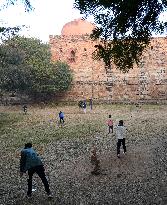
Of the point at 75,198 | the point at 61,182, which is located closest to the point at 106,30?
the point at 75,198

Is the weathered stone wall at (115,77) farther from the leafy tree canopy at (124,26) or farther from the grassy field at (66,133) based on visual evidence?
the leafy tree canopy at (124,26)

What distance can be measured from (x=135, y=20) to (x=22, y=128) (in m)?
15.8

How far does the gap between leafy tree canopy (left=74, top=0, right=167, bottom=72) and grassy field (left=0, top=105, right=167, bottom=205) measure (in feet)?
12.4

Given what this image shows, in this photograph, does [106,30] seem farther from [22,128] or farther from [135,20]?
[22,128]

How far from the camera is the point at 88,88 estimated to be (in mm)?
35906

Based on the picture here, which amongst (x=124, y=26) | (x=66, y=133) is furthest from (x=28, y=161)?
(x=66, y=133)

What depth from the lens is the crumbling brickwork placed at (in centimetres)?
3531

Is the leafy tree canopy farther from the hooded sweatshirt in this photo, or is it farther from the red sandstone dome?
the red sandstone dome

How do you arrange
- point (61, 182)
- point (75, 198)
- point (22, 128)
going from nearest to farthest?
point (75, 198) < point (61, 182) < point (22, 128)

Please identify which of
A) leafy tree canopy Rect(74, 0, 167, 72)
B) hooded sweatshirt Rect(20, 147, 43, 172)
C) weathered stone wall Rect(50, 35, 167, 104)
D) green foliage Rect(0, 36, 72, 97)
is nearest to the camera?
leafy tree canopy Rect(74, 0, 167, 72)

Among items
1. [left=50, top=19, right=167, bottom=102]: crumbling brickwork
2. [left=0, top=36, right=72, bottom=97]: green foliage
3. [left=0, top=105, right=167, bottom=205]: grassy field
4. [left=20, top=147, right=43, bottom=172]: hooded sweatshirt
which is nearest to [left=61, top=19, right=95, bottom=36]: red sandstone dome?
[left=50, top=19, right=167, bottom=102]: crumbling brickwork

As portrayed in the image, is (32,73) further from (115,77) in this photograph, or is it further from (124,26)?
(124,26)

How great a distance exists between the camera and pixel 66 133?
1977cm

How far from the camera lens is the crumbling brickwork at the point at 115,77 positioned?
116ft
